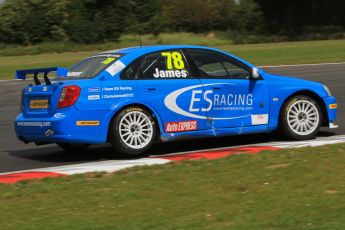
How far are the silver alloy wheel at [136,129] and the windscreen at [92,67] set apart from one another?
74 centimetres

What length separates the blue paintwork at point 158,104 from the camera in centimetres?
847

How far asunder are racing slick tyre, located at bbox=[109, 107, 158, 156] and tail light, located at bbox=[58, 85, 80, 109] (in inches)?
23.3

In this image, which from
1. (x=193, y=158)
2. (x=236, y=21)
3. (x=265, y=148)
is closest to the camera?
(x=193, y=158)

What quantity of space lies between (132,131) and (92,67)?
1074mm

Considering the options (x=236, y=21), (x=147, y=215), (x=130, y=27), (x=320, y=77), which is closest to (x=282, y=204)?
(x=147, y=215)

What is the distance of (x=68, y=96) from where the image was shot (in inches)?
332

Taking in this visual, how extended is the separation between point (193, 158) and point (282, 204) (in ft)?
8.92

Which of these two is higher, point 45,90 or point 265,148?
point 45,90

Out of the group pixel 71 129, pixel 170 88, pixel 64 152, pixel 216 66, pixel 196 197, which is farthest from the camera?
pixel 64 152

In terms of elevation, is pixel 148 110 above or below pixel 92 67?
below

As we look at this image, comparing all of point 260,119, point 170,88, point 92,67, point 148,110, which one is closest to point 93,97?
point 92,67

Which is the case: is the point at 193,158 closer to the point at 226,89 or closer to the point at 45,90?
the point at 226,89

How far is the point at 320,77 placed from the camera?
21188mm

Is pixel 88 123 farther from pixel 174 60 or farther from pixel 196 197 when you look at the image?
pixel 196 197
